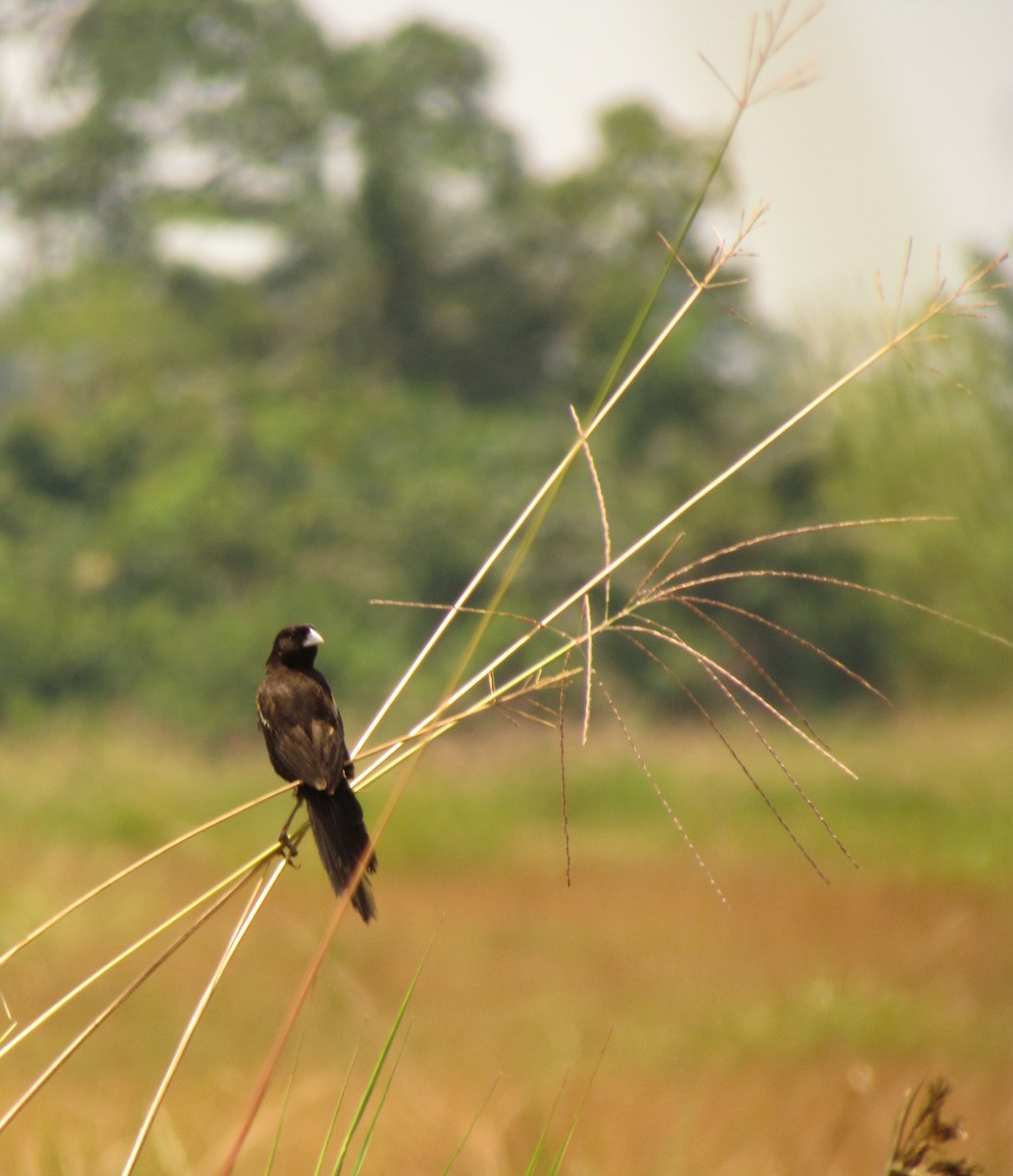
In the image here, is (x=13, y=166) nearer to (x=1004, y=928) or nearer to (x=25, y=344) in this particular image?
(x=25, y=344)

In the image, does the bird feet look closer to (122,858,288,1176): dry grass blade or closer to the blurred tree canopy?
(122,858,288,1176): dry grass blade

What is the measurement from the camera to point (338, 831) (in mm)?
1239

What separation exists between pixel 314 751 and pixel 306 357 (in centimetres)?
2729

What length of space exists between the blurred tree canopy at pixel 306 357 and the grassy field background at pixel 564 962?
5.93 m

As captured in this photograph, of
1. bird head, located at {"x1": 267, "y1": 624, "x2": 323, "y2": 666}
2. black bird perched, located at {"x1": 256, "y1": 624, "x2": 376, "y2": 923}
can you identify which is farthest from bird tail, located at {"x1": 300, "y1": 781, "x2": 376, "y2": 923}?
bird head, located at {"x1": 267, "y1": 624, "x2": 323, "y2": 666}

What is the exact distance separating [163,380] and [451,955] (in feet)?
62.7

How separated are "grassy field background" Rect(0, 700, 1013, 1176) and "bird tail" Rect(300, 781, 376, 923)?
130 mm

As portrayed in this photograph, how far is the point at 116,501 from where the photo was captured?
997 inches

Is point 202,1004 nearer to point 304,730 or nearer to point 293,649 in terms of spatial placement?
point 304,730

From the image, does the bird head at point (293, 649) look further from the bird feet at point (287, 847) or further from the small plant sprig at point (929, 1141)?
the small plant sprig at point (929, 1141)

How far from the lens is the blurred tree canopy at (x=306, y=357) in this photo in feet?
78.9

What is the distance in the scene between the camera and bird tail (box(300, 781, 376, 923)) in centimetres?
118

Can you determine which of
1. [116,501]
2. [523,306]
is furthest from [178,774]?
[523,306]

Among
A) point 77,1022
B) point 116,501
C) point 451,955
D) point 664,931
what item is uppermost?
point 116,501
